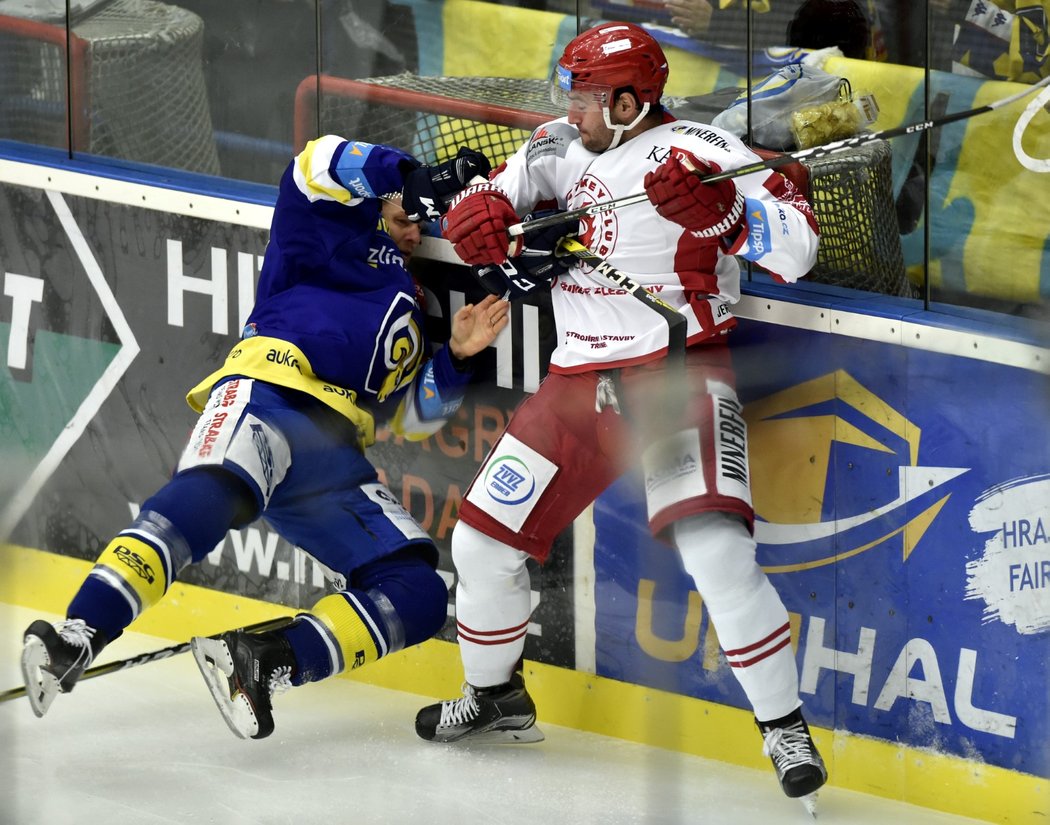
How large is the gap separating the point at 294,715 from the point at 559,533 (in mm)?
600

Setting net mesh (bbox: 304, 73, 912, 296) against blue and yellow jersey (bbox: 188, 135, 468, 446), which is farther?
blue and yellow jersey (bbox: 188, 135, 468, 446)

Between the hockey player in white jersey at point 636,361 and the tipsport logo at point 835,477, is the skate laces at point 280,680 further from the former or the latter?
the tipsport logo at point 835,477

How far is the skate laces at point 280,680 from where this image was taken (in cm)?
322

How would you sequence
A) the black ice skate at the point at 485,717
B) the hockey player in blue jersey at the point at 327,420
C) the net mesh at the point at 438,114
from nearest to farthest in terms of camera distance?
1. the hockey player in blue jersey at the point at 327,420
2. the black ice skate at the point at 485,717
3. the net mesh at the point at 438,114

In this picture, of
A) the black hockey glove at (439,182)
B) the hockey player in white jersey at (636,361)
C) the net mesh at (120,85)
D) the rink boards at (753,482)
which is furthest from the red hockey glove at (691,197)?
the net mesh at (120,85)

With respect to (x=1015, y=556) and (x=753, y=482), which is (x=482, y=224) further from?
(x=1015, y=556)

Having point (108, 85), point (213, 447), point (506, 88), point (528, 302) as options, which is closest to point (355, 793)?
point (213, 447)

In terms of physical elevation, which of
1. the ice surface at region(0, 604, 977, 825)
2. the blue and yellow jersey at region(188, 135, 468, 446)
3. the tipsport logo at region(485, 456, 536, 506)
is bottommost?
the ice surface at region(0, 604, 977, 825)

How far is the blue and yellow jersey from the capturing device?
345 centimetres

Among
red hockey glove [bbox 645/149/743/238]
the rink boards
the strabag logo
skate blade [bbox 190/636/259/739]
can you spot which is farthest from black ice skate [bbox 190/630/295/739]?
the strabag logo

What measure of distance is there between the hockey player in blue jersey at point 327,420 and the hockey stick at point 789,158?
0.20 meters

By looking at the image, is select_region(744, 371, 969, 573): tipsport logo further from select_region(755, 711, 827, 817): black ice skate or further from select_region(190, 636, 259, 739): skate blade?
select_region(190, 636, 259, 739): skate blade

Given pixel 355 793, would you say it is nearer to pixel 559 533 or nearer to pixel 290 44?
pixel 559 533

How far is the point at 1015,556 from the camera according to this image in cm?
299
